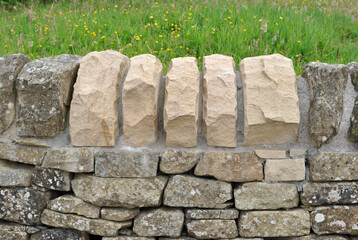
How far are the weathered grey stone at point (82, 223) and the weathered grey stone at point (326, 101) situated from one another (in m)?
1.18

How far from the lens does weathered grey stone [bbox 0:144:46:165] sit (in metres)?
2.39

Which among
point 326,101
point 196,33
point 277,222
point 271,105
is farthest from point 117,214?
point 196,33

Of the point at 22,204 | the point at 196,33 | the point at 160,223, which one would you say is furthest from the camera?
the point at 196,33

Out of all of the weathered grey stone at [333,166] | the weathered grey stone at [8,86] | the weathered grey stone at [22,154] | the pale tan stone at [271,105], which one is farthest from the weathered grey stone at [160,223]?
the weathered grey stone at [8,86]

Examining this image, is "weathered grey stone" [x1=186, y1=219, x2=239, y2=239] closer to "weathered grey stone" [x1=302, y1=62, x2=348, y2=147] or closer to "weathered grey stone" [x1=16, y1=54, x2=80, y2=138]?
"weathered grey stone" [x1=302, y1=62, x2=348, y2=147]

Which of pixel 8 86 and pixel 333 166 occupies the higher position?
pixel 8 86

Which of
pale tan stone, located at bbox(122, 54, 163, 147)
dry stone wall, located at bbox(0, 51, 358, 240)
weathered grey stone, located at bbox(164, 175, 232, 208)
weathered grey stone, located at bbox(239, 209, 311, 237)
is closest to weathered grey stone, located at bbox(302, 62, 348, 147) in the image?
dry stone wall, located at bbox(0, 51, 358, 240)

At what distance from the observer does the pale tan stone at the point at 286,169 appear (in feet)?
7.40

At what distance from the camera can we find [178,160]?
2.26 metres

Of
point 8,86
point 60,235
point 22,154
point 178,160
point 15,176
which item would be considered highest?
point 8,86

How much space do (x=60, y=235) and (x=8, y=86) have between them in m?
0.92

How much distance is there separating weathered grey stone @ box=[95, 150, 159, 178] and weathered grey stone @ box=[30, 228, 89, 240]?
40cm

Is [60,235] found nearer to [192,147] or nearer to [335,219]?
[192,147]

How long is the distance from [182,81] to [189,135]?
31 centimetres
